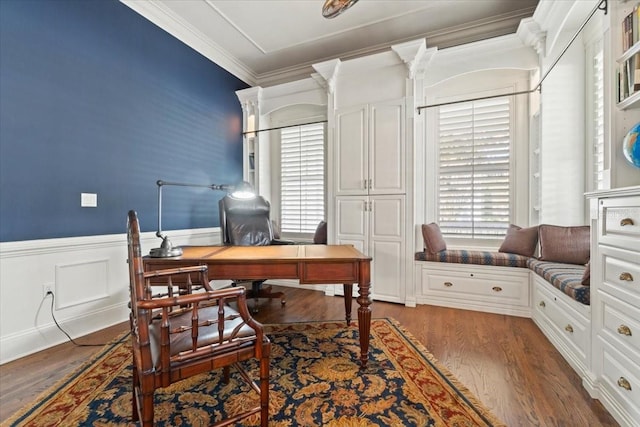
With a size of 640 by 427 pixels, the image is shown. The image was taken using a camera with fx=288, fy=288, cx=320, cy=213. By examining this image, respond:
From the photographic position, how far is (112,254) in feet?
8.50

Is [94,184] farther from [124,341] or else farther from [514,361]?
[514,361]

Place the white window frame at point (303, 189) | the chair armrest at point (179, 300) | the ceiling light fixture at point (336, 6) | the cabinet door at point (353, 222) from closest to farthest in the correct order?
the chair armrest at point (179, 300)
the ceiling light fixture at point (336, 6)
the cabinet door at point (353, 222)
the white window frame at point (303, 189)

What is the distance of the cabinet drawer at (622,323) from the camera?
1.28 meters

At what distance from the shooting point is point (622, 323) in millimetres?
1362

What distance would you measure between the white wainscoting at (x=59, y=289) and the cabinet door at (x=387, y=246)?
2399 millimetres

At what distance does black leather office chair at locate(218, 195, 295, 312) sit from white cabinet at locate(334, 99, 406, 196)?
3.11 feet

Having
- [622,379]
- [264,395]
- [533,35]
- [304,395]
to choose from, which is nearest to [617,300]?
[622,379]

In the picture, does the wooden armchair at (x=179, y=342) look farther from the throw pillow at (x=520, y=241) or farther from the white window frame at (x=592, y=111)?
the white window frame at (x=592, y=111)

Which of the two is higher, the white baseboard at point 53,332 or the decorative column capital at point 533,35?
the decorative column capital at point 533,35

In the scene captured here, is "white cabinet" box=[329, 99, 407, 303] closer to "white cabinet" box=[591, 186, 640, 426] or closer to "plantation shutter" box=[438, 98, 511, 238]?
"plantation shutter" box=[438, 98, 511, 238]

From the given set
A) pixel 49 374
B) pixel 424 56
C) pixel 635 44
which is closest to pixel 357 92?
pixel 424 56

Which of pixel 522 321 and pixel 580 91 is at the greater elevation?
pixel 580 91

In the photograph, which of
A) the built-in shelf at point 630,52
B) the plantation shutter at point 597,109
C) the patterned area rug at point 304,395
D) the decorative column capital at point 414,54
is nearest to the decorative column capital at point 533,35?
the plantation shutter at point 597,109

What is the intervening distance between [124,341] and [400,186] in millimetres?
2860
